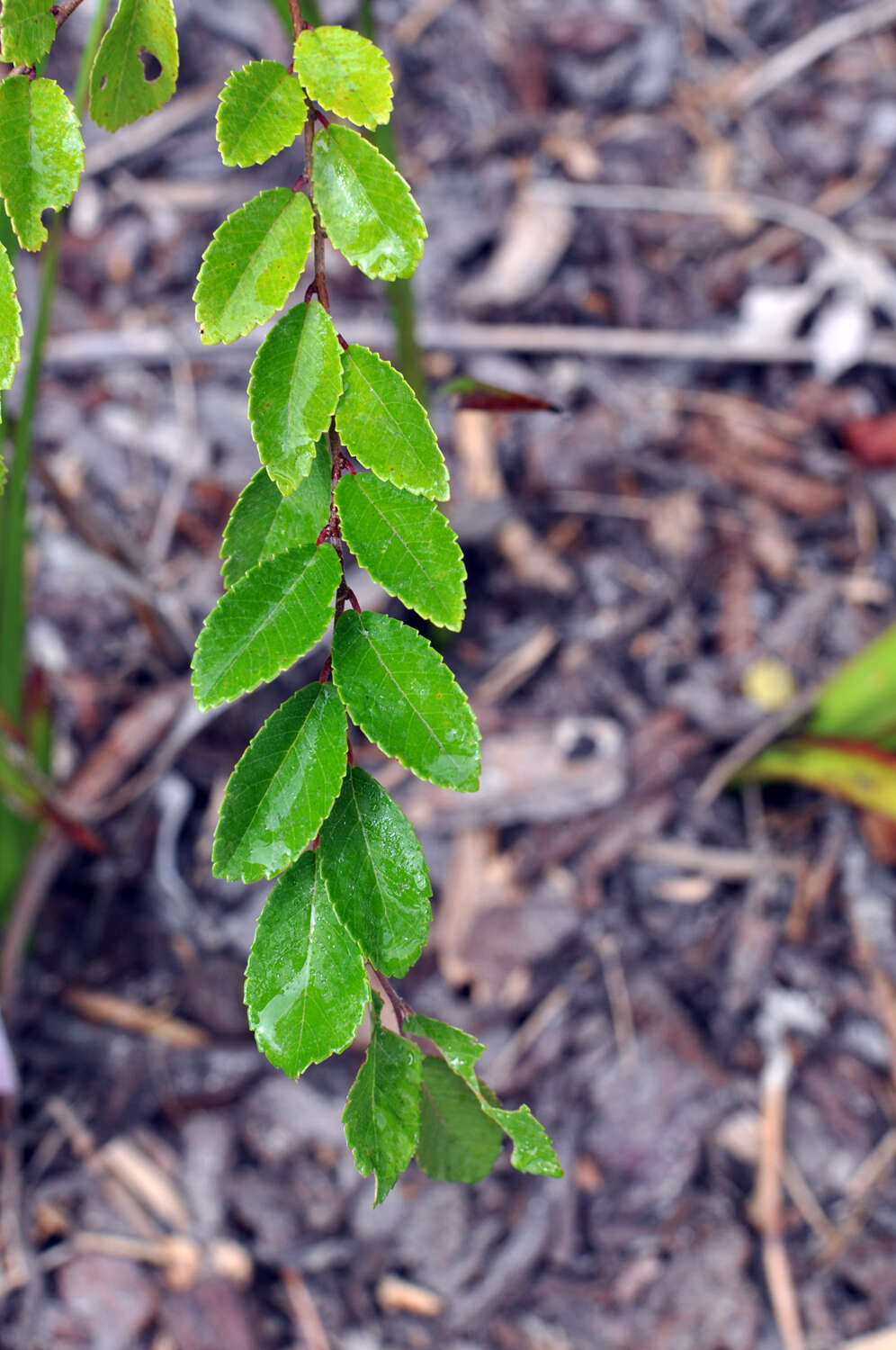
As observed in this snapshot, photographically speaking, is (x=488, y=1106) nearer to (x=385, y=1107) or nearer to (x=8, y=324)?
(x=385, y=1107)

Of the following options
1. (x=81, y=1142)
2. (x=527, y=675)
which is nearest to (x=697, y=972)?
(x=527, y=675)

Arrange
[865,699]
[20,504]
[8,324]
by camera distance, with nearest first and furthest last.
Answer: [8,324] < [20,504] < [865,699]

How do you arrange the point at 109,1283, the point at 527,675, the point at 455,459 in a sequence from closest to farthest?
the point at 109,1283, the point at 527,675, the point at 455,459

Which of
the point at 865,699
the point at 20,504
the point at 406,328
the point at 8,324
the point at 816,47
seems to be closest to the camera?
the point at 8,324

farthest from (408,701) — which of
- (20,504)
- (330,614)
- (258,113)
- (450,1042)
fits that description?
(20,504)

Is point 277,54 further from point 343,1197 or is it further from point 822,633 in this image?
point 343,1197
